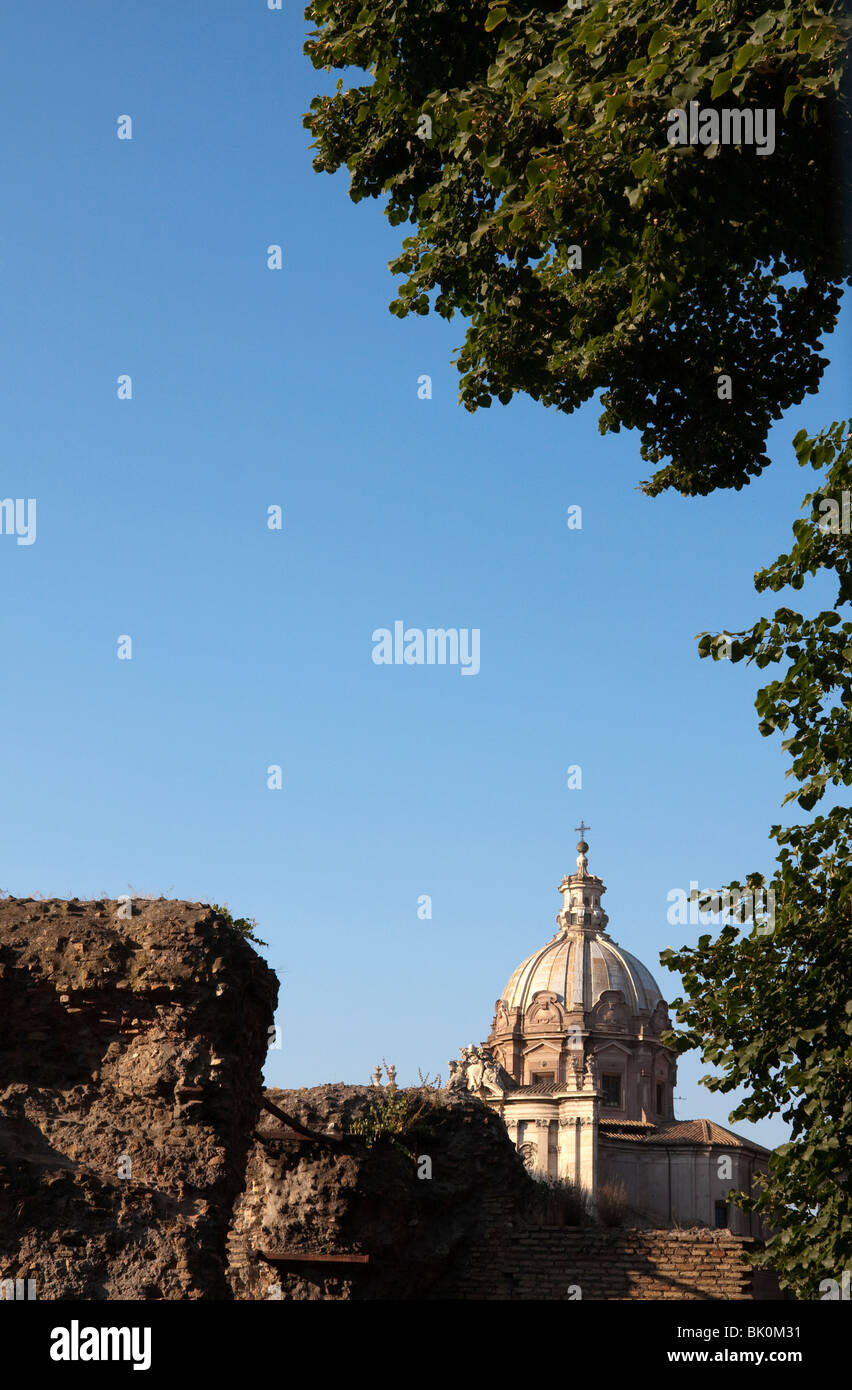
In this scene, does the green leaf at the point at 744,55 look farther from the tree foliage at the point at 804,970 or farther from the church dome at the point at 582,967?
the church dome at the point at 582,967

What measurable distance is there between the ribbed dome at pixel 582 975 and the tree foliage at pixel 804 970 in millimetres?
50643

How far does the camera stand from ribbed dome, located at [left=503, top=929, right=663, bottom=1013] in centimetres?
5994

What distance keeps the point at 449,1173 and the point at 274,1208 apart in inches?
94.0

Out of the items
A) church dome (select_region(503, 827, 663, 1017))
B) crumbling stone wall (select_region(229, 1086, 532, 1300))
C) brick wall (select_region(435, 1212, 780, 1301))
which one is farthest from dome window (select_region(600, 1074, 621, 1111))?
crumbling stone wall (select_region(229, 1086, 532, 1300))

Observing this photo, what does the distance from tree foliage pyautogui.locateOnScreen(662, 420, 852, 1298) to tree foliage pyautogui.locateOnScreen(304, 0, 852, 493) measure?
178cm

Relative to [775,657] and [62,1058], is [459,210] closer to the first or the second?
[775,657]

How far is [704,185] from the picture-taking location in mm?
8266

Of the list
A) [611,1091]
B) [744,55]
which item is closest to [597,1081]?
[611,1091]

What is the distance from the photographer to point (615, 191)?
8.39 metres

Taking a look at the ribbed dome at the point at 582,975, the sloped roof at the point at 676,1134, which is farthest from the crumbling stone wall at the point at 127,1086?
the ribbed dome at the point at 582,975

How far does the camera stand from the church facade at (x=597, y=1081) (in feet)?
163

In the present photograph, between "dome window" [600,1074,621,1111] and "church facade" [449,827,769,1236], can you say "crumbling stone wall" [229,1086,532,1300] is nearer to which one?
"church facade" [449,827,769,1236]

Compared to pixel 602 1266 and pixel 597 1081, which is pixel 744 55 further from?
pixel 597 1081
